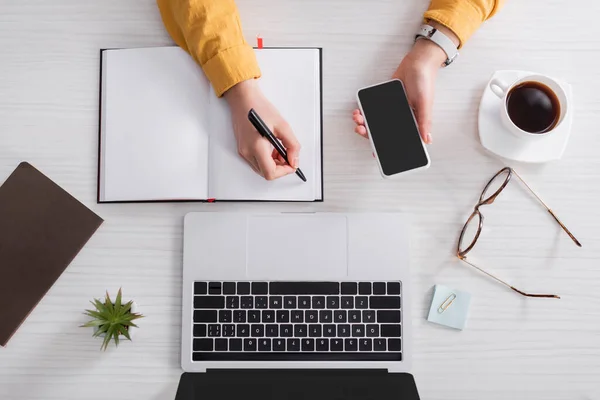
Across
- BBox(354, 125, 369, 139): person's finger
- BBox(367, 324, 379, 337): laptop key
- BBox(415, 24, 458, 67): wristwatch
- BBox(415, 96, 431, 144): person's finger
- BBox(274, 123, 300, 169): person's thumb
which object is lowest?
BBox(367, 324, 379, 337): laptop key

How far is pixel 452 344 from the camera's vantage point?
34.2 inches

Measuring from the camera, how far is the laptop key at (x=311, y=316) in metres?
0.86

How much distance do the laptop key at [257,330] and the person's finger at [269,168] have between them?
24 centimetres

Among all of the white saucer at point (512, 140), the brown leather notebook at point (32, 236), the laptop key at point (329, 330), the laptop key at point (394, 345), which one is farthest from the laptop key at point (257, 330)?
the white saucer at point (512, 140)

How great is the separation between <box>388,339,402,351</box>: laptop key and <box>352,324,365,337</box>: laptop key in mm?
47

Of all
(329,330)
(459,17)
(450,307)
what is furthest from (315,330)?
(459,17)

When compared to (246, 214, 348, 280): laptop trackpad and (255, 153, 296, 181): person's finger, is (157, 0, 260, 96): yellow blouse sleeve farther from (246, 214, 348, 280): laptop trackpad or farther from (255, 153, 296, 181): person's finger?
(246, 214, 348, 280): laptop trackpad

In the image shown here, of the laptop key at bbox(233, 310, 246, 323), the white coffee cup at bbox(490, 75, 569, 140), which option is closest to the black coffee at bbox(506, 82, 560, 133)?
the white coffee cup at bbox(490, 75, 569, 140)

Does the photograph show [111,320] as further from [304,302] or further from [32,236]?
[304,302]

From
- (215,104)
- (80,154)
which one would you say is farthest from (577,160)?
(80,154)

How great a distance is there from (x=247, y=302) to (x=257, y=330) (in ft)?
0.16

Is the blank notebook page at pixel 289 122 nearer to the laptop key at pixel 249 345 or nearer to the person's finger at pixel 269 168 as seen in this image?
the person's finger at pixel 269 168

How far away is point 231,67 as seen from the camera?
85cm

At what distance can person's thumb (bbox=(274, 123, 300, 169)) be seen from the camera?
0.85 metres
